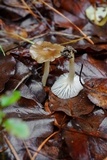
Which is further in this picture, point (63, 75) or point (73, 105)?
point (63, 75)

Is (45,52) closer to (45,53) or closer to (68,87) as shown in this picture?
(45,53)

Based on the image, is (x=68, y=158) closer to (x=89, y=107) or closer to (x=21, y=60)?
(x=89, y=107)

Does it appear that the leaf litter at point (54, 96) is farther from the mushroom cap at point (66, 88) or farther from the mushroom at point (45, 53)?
the mushroom at point (45, 53)

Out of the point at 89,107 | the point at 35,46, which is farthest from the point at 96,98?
the point at 35,46

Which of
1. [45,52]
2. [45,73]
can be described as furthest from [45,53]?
[45,73]

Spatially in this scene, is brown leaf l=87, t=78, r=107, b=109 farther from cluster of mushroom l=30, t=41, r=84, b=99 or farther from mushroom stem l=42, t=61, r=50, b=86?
mushroom stem l=42, t=61, r=50, b=86

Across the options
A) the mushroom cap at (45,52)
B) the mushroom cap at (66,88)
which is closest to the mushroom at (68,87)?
the mushroom cap at (66,88)
